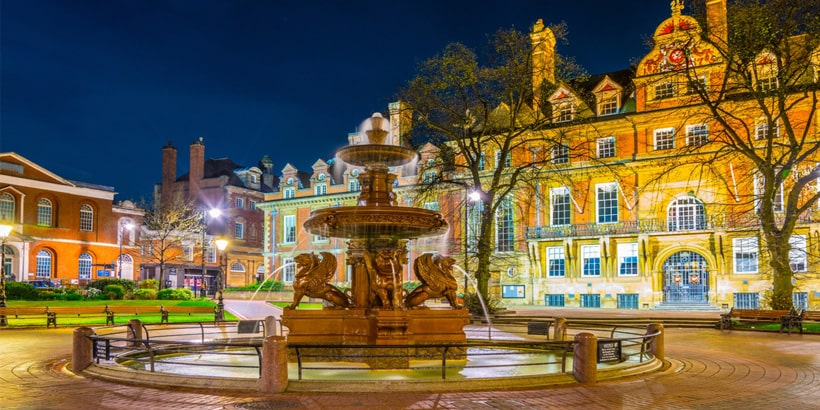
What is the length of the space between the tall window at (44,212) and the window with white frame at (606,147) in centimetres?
4536

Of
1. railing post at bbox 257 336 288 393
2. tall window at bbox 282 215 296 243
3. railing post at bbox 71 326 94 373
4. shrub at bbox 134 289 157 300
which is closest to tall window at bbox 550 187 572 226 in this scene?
shrub at bbox 134 289 157 300

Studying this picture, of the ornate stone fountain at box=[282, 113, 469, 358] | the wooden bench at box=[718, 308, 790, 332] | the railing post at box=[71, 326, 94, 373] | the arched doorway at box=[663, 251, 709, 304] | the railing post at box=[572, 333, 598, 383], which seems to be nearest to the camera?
the railing post at box=[572, 333, 598, 383]

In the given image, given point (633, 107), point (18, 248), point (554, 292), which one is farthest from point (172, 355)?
point (18, 248)

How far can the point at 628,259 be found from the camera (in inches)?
1703

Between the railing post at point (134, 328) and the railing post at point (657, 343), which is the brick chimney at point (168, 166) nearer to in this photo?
the railing post at point (134, 328)

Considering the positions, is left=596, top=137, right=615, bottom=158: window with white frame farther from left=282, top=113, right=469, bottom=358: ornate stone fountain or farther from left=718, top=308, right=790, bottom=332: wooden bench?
left=282, top=113, right=469, bottom=358: ornate stone fountain

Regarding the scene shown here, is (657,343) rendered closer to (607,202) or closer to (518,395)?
(518,395)

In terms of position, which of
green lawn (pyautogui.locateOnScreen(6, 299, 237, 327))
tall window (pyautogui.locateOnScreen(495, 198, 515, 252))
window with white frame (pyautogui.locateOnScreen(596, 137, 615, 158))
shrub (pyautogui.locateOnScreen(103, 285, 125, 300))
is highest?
window with white frame (pyautogui.locateOnScreen(596, 137, 615, 158))

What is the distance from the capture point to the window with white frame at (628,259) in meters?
42.9

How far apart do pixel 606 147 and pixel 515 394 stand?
38.3m

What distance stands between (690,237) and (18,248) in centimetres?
4969

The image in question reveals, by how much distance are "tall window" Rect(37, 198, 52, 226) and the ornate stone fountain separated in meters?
51.9

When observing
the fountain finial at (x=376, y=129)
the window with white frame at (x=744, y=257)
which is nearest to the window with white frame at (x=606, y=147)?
the window with white frame at (x=744, y=257)

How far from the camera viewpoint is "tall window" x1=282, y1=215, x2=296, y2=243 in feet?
211
